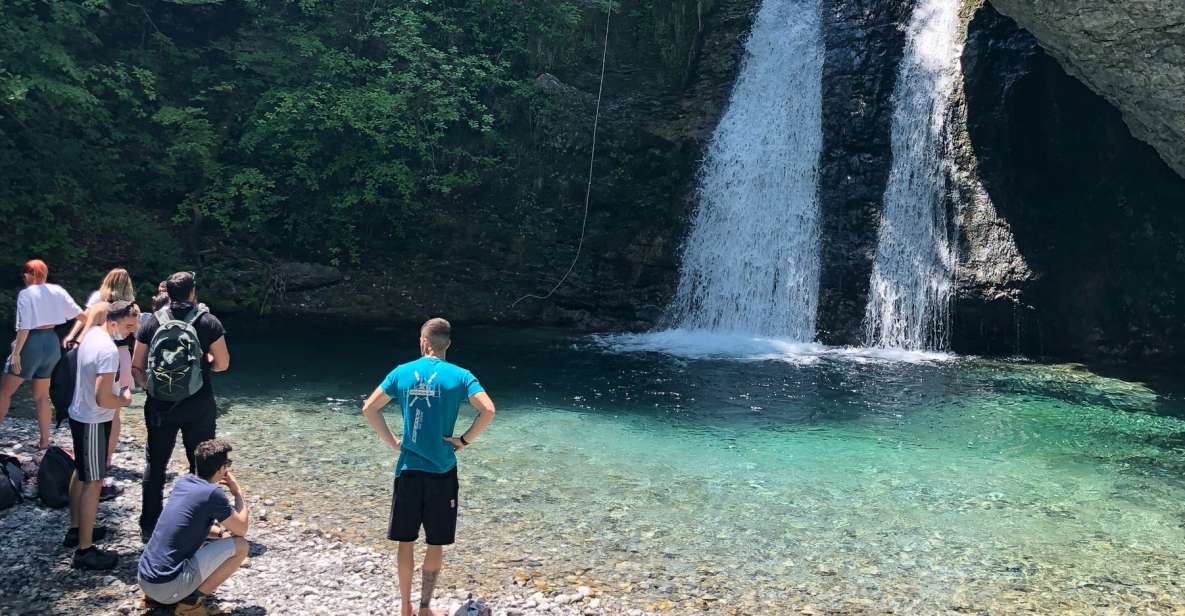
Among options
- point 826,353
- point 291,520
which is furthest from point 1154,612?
point 826,353

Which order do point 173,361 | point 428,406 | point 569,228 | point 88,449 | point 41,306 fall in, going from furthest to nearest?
1. point 569,228
2. point 41,306
3. point 88,449
4. point 173,361
5. point 428,406

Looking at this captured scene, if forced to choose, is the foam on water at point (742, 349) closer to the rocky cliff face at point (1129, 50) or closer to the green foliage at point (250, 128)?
the rocky cliff face at point (1129, 50)

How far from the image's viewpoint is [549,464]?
28.5 ft

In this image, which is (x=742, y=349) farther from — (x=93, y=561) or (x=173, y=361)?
(x=93, y=561)

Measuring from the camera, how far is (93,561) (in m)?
5.42

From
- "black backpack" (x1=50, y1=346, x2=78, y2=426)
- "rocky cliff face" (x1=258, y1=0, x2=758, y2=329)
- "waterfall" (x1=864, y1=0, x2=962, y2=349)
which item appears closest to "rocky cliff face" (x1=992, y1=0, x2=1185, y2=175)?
"waterfall" (x1=864, y1=0, x2=962, y2=349)

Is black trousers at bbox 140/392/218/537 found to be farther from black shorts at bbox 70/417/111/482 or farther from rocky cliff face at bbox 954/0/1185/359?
rocky cliff face at bbox 954/0/1185/359

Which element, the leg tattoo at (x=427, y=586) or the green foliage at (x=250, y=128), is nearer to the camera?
the leg tattoo at (x=427, y=586)

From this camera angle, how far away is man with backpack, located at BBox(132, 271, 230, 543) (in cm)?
543

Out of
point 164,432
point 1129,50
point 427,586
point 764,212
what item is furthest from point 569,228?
point 427,586

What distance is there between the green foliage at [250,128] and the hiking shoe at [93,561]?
12.0 meters

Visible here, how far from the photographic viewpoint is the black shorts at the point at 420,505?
4715 millimetres

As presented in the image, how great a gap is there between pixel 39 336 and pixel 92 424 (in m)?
2.52

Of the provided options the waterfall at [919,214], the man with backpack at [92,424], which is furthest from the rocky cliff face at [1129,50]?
the man with backpack at [92,424]
